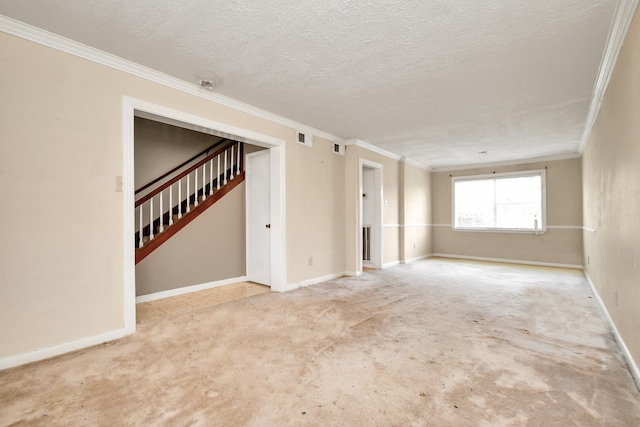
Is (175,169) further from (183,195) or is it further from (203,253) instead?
(203,253)

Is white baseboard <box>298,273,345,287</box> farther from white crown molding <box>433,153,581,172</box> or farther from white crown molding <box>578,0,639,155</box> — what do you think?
white crown molding <box>433,153,581,172</box>

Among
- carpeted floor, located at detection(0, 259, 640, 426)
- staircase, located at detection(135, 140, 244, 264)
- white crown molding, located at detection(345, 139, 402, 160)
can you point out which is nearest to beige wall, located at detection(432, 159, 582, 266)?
white crown molding, located at detection(345, 139, 402, 160)

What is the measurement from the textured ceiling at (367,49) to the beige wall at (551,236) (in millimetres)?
2931

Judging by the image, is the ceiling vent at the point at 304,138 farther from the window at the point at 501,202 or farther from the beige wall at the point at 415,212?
the window at the point at 501,202

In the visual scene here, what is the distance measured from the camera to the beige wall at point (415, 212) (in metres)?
6.98

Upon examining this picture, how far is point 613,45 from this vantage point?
7.61 feet

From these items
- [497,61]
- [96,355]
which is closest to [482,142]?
[497,61]

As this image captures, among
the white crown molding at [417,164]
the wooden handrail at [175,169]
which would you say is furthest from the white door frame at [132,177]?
the white crown molding at [417,164]

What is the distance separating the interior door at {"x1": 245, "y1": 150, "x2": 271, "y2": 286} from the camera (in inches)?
186

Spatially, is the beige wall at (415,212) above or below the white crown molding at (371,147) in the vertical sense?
below

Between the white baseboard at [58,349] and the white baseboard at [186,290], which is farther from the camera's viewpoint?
the white baseboard at [186,290]

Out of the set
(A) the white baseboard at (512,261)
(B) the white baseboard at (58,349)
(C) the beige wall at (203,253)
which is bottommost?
(A) the white baseboard at (512,261)

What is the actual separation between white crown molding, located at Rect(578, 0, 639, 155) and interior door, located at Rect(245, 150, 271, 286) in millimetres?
3896

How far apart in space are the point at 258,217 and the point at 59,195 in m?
2.73
